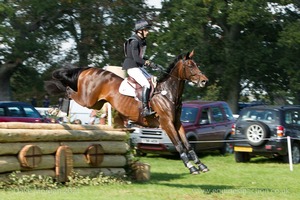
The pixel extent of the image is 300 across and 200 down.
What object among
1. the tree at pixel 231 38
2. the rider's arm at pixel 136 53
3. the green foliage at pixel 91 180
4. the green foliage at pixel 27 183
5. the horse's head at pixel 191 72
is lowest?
the green foliage at pixel 91 180

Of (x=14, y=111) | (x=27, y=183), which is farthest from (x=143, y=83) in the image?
(x=14, y=111)

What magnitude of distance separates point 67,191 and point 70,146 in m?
1.57

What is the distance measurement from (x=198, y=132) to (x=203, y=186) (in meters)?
8.68

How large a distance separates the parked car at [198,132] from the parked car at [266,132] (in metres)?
0.96

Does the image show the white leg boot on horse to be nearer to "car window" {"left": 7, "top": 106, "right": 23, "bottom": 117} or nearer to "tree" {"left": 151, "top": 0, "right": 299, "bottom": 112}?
"car window" {"left": 7, "top": 106, "right": 23, "bottom": 117}

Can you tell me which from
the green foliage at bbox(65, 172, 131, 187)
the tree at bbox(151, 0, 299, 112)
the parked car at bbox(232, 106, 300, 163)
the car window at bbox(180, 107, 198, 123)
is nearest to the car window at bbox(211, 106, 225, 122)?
the car window at bbox(180, 107, 198, 123)

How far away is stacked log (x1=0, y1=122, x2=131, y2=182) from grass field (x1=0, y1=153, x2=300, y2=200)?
0.67 m

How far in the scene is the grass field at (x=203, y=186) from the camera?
489 inches

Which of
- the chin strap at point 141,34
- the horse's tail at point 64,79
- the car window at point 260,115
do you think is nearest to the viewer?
the chin strap at point 141,34

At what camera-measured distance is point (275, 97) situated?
155ft

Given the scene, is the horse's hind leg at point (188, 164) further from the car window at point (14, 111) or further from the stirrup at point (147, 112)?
the car window at point (14, 111)

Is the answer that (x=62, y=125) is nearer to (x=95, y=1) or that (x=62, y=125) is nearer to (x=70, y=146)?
(x=70, y=146)

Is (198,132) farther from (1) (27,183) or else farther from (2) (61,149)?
(1) (27,183)

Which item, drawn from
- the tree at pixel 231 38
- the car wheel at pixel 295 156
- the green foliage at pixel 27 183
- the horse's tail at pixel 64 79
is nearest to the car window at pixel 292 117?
the car wheel at pixel 295 156
